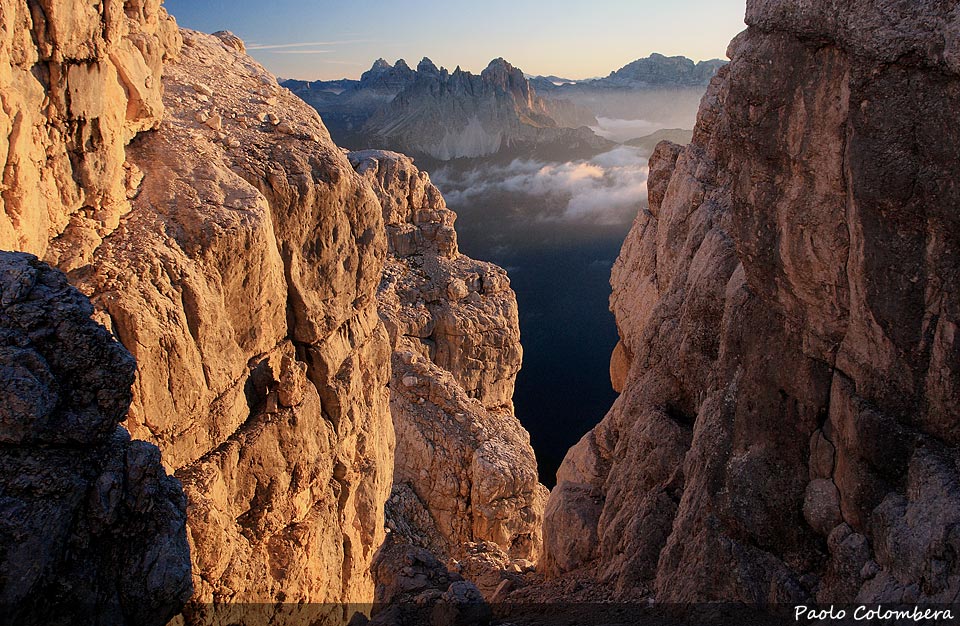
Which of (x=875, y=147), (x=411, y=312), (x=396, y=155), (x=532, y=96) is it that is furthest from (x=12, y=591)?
(x=532, y=96)

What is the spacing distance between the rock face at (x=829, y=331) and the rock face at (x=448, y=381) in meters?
19.7

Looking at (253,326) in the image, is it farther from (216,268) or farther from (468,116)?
(468,116)

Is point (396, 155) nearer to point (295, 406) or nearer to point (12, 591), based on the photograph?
point (295, 406)

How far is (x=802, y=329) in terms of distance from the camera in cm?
1078

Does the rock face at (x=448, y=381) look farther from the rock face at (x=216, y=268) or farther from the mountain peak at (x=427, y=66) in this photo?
the mountain peak at (x=427, y=66)

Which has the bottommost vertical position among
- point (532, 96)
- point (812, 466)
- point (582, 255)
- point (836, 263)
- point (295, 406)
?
point (582, 255)

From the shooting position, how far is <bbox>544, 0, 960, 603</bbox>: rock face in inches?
339

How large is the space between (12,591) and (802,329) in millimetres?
10047

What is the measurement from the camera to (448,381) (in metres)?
36.9

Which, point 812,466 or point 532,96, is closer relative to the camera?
point 812,466

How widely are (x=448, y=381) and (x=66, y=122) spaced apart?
2613 centimetres

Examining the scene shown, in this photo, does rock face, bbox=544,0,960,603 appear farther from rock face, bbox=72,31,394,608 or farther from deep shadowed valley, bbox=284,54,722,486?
deep shadowed valley, bbox=284,54,722,486

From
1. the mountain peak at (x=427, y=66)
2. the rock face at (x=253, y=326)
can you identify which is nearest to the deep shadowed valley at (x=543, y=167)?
the mountain peak at (x=427, y=66)

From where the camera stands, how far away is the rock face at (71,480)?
7113 mm
